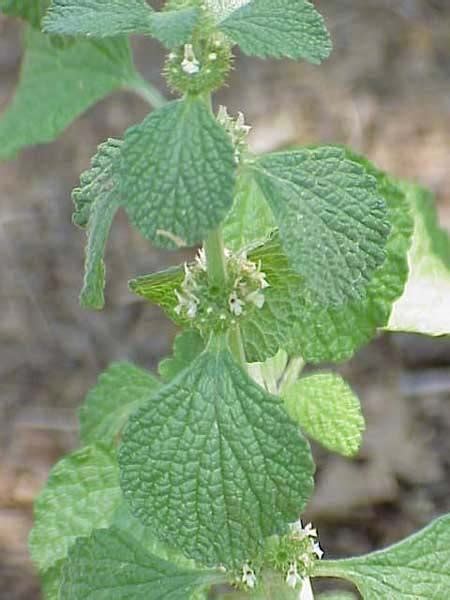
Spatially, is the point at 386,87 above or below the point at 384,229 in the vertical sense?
above

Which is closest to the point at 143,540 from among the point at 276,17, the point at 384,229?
the point at 384,229

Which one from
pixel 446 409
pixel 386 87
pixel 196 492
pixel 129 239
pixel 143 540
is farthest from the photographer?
pixel 386 87

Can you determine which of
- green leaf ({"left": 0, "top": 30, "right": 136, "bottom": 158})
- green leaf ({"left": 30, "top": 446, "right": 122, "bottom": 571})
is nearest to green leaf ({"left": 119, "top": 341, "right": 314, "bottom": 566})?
green leaf ({"left": 30, "top": 446, "right": 122, "bottom": 571})

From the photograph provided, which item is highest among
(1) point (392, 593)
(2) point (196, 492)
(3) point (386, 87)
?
(3) point (386, 87)

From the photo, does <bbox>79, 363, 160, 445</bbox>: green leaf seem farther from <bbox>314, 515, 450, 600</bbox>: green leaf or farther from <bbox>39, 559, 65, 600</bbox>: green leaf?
<bbox>314, 515, 450, 600</bbox>: green leaf

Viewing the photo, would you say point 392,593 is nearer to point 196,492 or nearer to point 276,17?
point 196,492

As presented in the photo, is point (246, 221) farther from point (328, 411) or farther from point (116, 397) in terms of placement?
point (116, 397)

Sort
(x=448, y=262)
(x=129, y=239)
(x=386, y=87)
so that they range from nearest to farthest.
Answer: (x=448, y=262), (x=129, y=239), (x=386, y=87)
